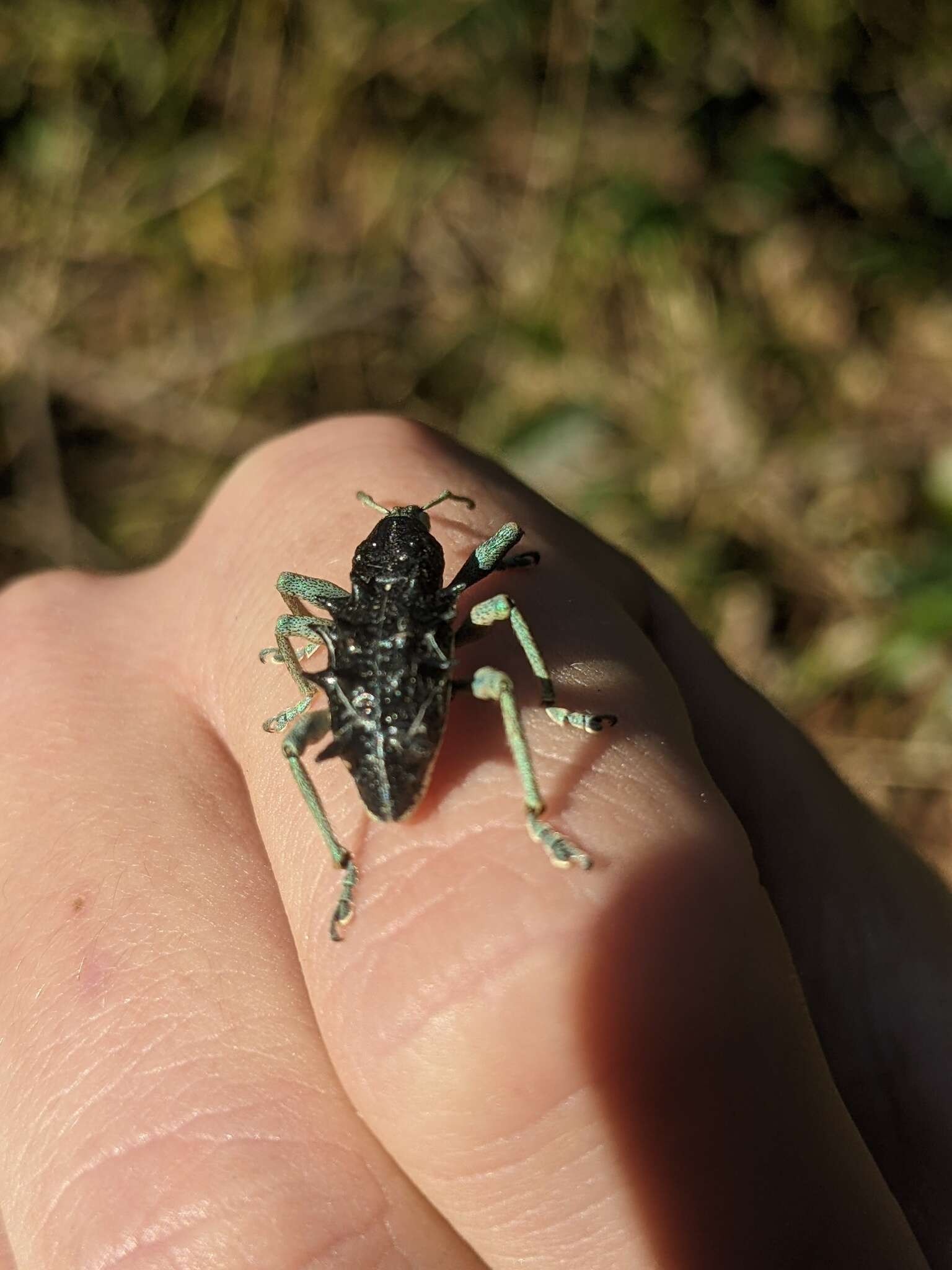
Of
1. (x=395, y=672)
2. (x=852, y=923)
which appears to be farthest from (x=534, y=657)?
(x=852, y=923)

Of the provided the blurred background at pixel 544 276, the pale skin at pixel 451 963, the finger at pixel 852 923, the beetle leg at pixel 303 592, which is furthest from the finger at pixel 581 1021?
the blurred background at pixel 544 276

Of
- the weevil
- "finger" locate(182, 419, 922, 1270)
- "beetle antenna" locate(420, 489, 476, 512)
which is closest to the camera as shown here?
"finger" locate(182, 419, 922, 1270)

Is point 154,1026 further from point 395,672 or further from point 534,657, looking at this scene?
point 534,657

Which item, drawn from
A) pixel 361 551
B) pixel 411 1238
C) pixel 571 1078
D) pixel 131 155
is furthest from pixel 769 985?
pixel 131 155

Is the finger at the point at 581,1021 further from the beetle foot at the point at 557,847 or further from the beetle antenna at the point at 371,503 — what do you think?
the beetle antenna at the point at 371,503

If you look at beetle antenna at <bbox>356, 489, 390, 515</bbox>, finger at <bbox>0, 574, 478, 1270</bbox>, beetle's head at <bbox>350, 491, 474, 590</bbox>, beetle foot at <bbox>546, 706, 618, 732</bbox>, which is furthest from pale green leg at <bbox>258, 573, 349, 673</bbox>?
beetle foot at <bbox>546, 706, 618, 732</bbox>

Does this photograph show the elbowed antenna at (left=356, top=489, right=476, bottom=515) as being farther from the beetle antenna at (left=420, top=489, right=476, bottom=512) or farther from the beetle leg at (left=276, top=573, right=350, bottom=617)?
the beetle leg at (left=276, top=573, right=350, bottom=617)
